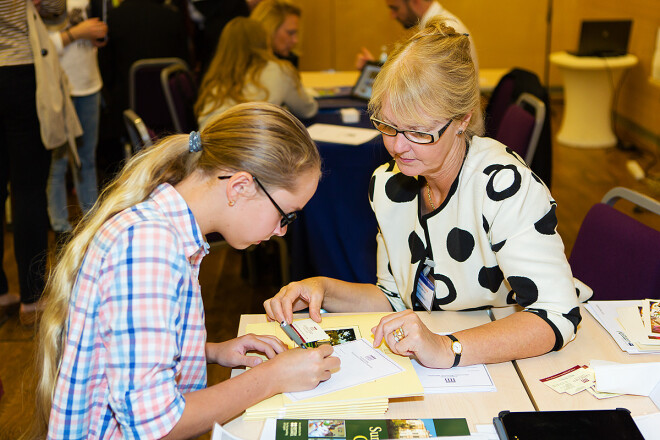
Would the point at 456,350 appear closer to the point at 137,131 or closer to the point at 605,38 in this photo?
the point at 137,131

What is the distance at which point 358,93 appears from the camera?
409 centimetres

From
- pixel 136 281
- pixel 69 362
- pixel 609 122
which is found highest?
pixel 136 281

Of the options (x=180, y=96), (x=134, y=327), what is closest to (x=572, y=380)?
(x=134, y=327)

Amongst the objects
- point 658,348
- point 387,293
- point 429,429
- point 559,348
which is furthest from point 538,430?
point 387,293

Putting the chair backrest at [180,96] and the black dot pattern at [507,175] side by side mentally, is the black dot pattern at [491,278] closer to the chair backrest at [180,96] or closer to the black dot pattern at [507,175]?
the black dot pattern at [507,175]

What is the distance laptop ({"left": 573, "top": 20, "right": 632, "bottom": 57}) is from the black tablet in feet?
17.0

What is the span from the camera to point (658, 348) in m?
1.50

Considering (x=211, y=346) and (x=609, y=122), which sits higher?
(x=211, y=346)

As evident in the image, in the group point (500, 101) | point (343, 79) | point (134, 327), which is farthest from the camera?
point (343, 79)

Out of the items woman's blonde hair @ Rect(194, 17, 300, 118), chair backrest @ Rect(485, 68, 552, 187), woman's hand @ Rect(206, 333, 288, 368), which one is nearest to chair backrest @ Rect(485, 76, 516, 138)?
chair backrest @ Rect(485, 68, 552, 187)

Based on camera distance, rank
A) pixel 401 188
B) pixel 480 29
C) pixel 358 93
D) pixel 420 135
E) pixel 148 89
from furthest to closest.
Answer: pixel 480 29, pixel 148 89, pixel 358 93, pixel 401 188, pixel 420 135

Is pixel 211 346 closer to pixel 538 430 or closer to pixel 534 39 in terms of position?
pixel 538 430

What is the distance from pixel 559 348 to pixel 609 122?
4.99 m

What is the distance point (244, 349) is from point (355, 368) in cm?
27
